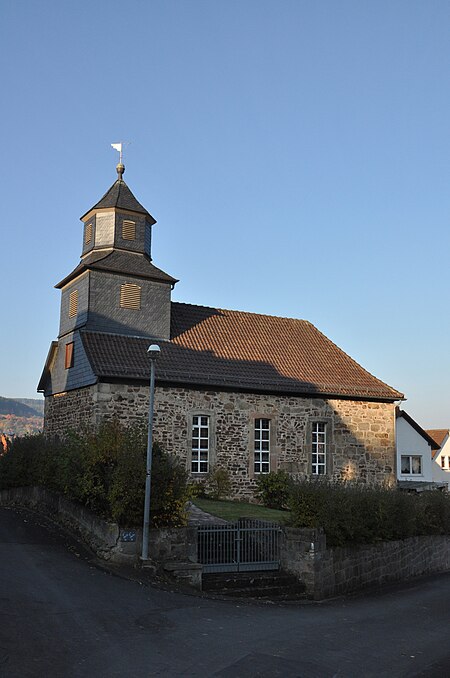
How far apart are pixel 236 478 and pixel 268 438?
1940 millimetres

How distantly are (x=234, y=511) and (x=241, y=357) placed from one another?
294 inches

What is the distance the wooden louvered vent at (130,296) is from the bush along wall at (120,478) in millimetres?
8054

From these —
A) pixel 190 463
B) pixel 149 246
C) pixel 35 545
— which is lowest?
pixel 35 545

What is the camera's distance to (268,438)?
2459 cm

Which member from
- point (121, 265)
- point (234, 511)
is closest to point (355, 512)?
point (234, 511)

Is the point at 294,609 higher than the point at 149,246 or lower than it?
lower

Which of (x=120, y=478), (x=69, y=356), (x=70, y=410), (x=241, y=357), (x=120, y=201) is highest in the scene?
(x=120, y=201)

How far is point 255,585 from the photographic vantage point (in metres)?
13.9

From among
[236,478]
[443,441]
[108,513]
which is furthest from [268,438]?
[443,441]

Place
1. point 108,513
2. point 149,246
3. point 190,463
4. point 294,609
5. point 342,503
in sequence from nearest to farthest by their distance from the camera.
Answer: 1. point 294,609
2. point 108,513
3. point 342,503
4. point 190,463
5. point 149,246

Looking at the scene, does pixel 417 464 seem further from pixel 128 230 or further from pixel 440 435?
pixel 128 230

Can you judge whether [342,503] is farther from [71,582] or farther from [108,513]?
[71,582]

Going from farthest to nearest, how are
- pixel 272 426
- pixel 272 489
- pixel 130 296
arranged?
pixel 130 296 → pixel 272 426 → pixel 272 489

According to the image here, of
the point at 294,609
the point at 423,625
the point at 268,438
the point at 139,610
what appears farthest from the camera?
the point at 268,438
